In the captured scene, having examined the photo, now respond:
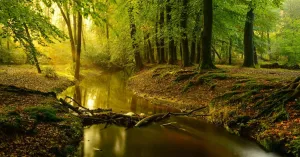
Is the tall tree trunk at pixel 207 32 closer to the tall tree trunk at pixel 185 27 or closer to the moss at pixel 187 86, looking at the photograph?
the moss at pixel 187 86

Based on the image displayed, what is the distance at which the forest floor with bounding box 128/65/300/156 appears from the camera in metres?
8.76

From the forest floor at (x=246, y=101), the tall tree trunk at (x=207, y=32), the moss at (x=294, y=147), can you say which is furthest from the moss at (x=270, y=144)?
the tall tree trunk at (x=207, y=32)

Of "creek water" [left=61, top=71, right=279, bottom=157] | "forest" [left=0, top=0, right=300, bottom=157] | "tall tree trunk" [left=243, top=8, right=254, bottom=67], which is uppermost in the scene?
"tall tree trunk" [left=243, top=8, right=254, bottom=67]

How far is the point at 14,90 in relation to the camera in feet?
38.4

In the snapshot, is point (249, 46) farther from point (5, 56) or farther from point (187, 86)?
point (5, 56)

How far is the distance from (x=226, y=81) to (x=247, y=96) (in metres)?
3.21

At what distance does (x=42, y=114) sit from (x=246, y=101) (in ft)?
27.5

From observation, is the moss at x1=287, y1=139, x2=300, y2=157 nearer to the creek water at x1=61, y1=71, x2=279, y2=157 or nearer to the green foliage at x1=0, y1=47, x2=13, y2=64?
the creek water at x1=61, y1=71, x2=279, y2=157

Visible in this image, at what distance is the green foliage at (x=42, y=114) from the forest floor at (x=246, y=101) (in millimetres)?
6890

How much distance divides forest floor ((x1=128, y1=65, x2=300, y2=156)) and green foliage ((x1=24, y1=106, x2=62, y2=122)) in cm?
689

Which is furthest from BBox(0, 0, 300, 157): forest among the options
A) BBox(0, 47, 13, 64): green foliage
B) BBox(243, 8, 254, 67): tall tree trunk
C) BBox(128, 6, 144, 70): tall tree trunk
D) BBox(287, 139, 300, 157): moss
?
BBox(0, 47, 13, 64): green foliage

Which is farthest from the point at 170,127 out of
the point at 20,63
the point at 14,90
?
the point at 20,63

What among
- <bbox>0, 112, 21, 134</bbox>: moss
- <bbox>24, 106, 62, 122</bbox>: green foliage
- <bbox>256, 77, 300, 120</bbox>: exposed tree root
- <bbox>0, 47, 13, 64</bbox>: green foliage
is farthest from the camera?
<bbox>0, 47, 13, 64</bbox>: green foliage

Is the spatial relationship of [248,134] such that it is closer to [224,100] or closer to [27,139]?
[224,100]
